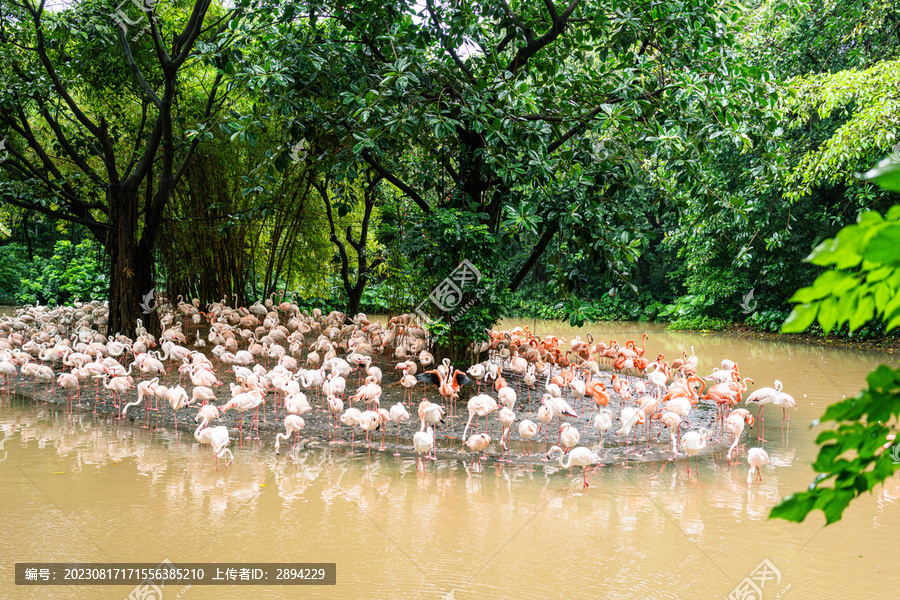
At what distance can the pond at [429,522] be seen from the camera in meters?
3.56

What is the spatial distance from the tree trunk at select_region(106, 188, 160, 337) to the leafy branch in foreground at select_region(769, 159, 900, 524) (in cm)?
969

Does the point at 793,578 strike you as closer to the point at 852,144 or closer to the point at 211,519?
the point at 211,519

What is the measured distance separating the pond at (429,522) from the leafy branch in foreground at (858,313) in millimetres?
3092

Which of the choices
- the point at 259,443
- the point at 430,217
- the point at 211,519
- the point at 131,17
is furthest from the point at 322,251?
the point at 211,519

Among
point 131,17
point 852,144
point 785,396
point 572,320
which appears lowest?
point 785,396

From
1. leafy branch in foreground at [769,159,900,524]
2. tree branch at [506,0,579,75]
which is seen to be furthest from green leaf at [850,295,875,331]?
tree branch at [506,0,579,75]

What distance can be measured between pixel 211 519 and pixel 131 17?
6.74 metres

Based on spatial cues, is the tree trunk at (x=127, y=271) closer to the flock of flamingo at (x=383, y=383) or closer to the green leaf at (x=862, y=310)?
the flock of flamingo at (x=383, y=383)

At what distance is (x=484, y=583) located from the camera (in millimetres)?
3510

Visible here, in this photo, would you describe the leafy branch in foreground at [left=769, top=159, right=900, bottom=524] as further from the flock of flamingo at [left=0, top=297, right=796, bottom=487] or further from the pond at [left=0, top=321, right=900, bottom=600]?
the flock of flamingo at [left=0, top=297, right=796, bottom=487]

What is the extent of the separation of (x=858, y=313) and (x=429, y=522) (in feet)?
13.4

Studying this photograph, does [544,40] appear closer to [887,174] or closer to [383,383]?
[383,383]

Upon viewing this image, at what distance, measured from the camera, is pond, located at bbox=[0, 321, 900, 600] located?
3.56 metres

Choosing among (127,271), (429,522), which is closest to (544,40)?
(429,522)
